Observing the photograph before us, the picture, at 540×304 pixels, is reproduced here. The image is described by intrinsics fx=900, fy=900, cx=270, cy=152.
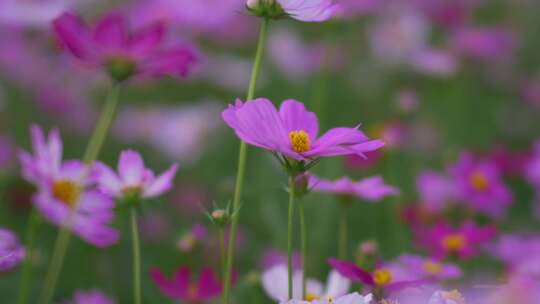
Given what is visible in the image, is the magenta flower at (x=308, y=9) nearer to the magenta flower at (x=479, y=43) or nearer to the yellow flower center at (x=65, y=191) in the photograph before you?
the yellow flower center at (x=65, y=191)

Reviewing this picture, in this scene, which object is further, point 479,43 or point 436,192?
point 479,43

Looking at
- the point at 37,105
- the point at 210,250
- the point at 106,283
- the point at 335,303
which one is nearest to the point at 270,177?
the point at 210,250

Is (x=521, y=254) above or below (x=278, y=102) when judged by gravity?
below

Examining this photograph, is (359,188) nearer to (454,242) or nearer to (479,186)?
(454,242)

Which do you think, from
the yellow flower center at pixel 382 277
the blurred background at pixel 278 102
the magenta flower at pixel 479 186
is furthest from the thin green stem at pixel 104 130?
the magenta flower at pixel 479 186

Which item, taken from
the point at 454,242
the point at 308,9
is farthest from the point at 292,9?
the point at 454,242

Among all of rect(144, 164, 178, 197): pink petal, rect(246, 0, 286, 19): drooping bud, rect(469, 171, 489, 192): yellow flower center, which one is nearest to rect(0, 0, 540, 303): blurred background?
rect(469, 171, 489, 192): yellow flower center
